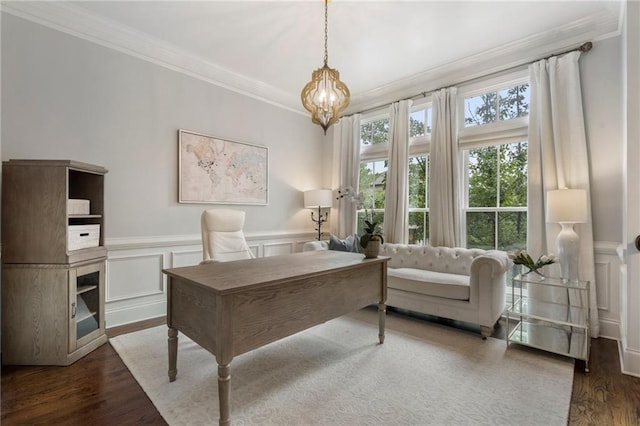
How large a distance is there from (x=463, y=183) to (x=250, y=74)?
3.07 m

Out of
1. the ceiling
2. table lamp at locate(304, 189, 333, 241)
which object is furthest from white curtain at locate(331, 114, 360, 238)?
the ceiling

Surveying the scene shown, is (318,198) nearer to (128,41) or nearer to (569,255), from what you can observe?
(128,41)

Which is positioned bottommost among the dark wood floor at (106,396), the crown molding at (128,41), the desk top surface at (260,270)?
the dark wood floor at (106,396)

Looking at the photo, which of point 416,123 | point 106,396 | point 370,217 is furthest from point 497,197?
point 106,396

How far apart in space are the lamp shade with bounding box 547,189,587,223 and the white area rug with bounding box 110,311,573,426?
45.4 inches

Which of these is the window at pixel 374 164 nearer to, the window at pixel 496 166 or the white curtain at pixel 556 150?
the window at pixel 496 166

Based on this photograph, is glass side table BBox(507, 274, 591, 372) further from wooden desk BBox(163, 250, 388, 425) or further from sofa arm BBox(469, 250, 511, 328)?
wooden desk BBox(163, 250, 388, 425)

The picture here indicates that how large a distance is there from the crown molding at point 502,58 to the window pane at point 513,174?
92cm

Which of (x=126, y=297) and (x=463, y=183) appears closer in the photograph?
(x=126, y=297)

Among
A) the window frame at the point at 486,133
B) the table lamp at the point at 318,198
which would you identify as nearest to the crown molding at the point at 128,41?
the table lamp at the point at 318,198

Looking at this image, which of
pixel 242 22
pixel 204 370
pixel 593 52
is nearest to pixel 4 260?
pixel 204 370

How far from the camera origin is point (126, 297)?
2986 mm

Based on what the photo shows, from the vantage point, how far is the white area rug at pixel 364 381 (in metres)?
1.63

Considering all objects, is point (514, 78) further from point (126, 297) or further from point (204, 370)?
point (126, 297)
